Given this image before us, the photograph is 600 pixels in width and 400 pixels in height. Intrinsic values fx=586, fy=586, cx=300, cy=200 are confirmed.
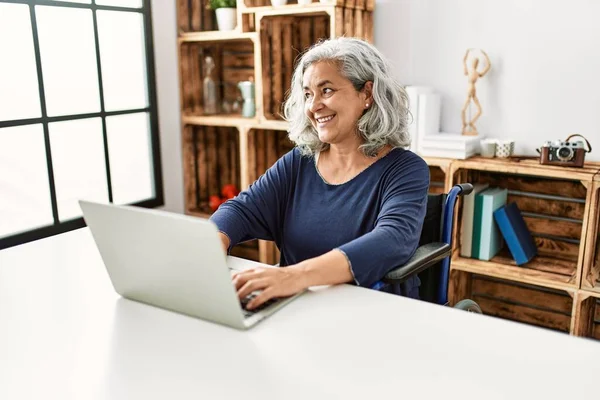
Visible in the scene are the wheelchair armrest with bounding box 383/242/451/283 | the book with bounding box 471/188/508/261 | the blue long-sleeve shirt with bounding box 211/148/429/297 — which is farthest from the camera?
the book with bounding box 471/188/508/261

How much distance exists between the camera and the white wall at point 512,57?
244cm

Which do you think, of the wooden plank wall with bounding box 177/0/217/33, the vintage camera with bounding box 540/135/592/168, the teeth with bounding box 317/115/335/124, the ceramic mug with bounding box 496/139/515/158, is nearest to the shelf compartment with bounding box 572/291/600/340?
the vintage camera with bounding box 540/135/592/168

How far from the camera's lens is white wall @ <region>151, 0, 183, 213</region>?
3.20 metres

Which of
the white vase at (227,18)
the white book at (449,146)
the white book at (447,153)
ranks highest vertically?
the white vase at (227,18)

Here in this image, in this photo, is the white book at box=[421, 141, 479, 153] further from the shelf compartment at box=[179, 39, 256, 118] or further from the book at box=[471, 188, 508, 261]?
the shelf compartment at box=[179, 39, 256, 118]

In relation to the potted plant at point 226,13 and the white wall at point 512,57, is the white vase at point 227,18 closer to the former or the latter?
the potted plant at point 226,13

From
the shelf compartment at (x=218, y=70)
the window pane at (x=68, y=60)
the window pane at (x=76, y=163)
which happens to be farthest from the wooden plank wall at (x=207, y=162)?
the window pane at (x=68, y=60)

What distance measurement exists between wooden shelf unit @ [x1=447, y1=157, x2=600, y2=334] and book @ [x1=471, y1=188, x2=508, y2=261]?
0.14ft

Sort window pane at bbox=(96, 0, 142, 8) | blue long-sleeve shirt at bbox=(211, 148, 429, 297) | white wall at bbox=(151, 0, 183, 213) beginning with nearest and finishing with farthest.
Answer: blue long-sleeve shirt at bbox=(211, 148, 429, 297), window pane at bbox=(96, 0, 142, 8), white wall at bbox=(151, 0, 183, 213)

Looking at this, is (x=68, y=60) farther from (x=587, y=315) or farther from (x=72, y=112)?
(x=587, y=315)

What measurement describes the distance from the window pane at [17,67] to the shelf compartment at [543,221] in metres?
1.93

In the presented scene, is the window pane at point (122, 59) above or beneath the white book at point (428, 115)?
above

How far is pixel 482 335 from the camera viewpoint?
1107 millimetres

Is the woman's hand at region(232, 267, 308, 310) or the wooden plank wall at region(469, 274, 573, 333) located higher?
the woman's hand at region(232, 267, 308, 310)
